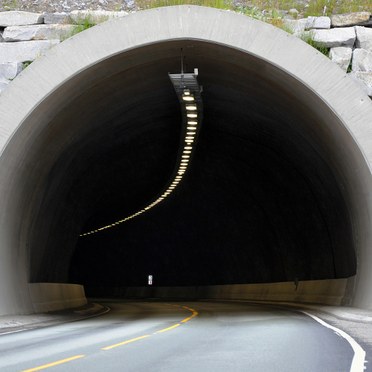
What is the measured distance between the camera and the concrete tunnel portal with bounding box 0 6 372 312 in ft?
63.9

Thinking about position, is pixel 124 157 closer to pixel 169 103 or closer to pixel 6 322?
pixel 169 103

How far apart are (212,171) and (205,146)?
3.90 meters

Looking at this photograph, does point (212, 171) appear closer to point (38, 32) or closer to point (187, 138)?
point (187, 138)

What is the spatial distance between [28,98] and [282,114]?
756cm

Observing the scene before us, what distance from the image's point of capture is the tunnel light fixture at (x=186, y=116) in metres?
20.3

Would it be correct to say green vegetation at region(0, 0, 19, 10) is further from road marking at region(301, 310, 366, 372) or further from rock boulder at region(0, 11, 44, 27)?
road marking at region(301, 310, 366, 372)

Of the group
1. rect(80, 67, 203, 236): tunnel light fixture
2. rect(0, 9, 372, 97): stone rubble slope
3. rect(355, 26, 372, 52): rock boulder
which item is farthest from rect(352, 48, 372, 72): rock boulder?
rect(80, 67, 203, 236): tunnel light fixture

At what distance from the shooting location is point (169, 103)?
2567 centimetres

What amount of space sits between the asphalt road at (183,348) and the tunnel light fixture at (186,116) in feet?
18.7

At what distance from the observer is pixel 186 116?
2439cm

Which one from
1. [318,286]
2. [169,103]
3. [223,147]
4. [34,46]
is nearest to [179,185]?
[223,147]

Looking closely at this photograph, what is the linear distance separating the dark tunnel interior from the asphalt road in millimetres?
5498

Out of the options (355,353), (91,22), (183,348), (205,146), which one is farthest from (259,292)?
(355,353)

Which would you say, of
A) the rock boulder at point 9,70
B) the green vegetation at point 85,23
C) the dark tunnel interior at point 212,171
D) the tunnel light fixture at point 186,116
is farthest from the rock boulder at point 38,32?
the tunnel light fixture at point 186,116
